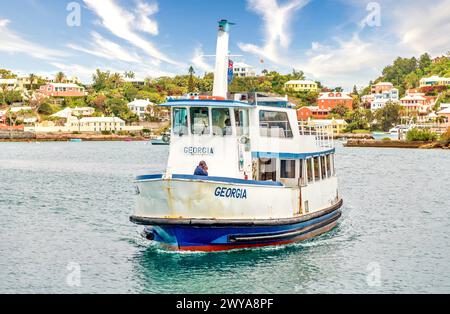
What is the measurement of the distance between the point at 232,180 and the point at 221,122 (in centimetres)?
302

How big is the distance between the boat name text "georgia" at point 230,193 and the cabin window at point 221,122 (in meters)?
2.91

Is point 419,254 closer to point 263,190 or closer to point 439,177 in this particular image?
point 263,190

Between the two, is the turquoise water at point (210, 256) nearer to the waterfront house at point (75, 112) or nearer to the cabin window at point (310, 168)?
the cabin window at point (310, 168)

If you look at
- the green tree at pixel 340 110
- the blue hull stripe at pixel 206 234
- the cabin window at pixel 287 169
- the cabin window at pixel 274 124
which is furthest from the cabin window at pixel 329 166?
the green tree at pixel 340 110

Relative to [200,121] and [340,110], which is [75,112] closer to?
[340,110]

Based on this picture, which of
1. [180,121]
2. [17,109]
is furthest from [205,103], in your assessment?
[17,109]

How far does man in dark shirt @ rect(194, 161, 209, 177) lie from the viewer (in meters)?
22.4

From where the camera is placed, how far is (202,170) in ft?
73.7

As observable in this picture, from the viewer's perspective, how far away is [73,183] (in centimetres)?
5141

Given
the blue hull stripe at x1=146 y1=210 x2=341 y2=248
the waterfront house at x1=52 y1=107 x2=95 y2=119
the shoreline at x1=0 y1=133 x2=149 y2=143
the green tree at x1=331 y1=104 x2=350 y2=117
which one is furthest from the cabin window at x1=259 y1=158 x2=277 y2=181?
the green tree at x1=331 y1=104 x2=350 y2=117
